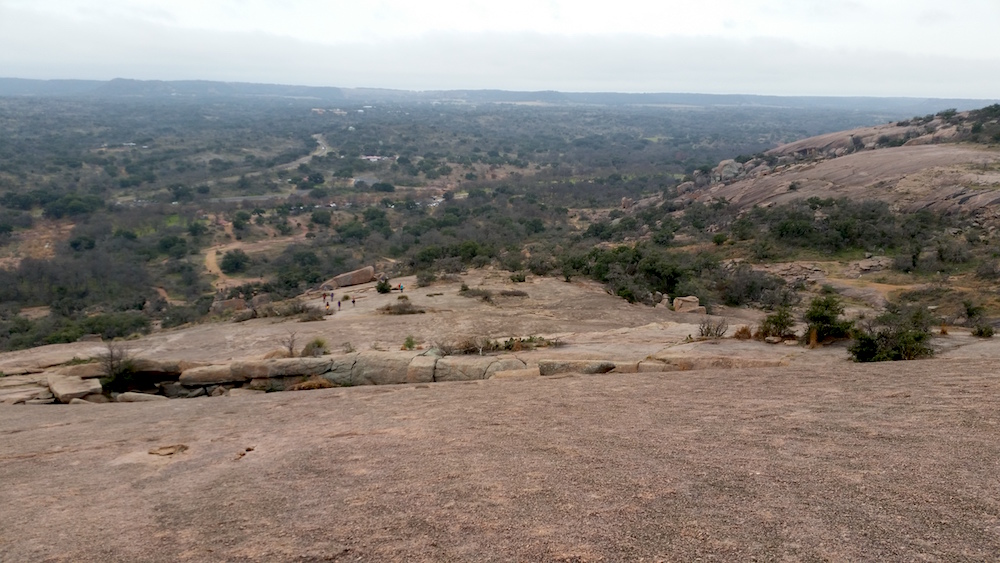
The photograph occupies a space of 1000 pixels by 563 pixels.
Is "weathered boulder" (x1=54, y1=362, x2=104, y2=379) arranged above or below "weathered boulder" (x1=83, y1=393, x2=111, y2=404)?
above

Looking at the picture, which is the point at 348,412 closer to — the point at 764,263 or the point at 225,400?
the point at 225,400

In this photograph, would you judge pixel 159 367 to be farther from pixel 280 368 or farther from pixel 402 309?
pixel 402 309

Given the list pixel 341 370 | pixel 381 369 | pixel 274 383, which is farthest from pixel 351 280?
pixel 381 369

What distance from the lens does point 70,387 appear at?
1176 centimetres

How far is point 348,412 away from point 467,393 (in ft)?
6.75

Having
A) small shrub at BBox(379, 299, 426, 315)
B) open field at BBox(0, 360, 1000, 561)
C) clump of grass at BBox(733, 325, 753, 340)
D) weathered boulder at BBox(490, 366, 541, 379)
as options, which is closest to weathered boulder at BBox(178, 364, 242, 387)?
open field at BBox(0, 360, 1000, 561)

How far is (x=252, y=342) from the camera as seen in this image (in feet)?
54.0

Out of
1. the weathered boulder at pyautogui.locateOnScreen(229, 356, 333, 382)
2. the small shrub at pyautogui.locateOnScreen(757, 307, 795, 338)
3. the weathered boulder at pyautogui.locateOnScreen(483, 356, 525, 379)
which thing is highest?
the small shrub at pyautogui.locateOnScreen(757, 307, 795, 338)

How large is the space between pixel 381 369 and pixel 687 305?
42.6 ft

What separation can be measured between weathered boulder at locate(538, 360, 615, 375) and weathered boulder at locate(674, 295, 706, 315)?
1001 centimetres

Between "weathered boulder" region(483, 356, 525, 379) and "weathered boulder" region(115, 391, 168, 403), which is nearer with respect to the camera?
"weathered boulder" region(483, 356, 525, 379)

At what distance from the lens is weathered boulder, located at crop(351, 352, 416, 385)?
12062 mm

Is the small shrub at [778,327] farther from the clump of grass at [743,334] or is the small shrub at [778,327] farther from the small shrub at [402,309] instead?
the small shrub at [402,309]

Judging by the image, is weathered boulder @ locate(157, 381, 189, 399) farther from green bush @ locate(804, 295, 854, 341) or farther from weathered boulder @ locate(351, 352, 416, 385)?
green bush @ locate(804, 295, 854, 341)
